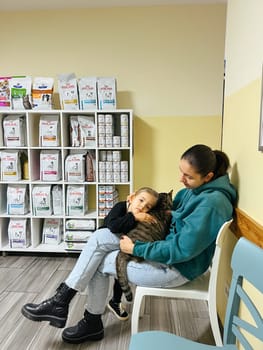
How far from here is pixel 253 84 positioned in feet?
4.49

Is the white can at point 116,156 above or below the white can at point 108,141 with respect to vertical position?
below

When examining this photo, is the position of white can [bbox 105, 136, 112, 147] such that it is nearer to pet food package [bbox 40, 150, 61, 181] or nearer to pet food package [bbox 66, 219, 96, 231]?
pet food package [bbox 40, 150, 61, 181]

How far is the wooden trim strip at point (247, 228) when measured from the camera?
1.21 m

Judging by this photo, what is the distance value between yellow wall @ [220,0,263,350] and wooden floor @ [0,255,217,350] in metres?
0.49

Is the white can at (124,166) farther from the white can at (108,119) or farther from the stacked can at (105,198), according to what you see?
the white can at (108,119)

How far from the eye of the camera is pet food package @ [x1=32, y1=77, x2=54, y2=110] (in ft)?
9.27

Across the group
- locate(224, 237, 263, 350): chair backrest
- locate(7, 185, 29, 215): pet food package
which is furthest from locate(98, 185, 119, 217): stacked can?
locate(224, 237, 263, 350): chair backrest

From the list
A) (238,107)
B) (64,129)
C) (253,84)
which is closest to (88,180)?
(64,129)

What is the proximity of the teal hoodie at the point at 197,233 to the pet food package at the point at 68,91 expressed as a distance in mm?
1719

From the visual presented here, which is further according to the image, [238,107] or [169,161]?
[169,161]

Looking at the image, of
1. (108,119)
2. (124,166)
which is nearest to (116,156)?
(124,166)

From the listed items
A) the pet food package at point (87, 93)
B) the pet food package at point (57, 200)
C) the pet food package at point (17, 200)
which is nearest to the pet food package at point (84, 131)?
the pet food package at point (87, 93)

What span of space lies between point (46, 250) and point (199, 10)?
9.37 ft

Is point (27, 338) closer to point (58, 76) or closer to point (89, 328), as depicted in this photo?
point (89, 328)
